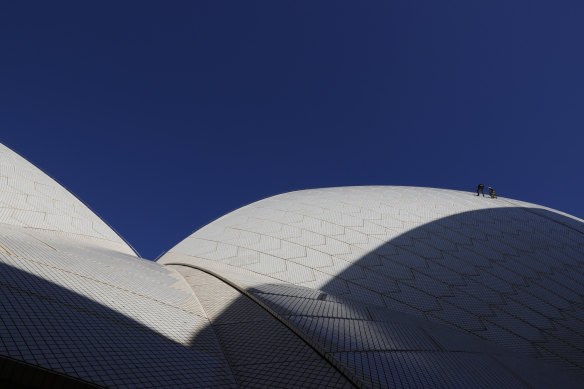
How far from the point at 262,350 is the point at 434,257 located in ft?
23.3

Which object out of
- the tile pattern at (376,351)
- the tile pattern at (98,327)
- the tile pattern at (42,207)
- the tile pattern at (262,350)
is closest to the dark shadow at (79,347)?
the tile pattern at (98,327)

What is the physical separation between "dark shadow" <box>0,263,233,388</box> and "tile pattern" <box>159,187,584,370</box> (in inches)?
189

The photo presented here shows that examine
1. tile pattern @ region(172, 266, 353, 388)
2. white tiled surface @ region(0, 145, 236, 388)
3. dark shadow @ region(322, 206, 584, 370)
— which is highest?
white tiled surface @ region(0, 145, 236, 388)

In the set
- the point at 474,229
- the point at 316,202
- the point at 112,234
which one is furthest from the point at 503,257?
the point at 112,234

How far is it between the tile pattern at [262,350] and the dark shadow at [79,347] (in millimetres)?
185

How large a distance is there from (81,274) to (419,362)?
12.8ft

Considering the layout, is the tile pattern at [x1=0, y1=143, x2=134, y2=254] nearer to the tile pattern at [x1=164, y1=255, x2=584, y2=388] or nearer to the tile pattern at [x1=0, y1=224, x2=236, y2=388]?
the tile pattern at [x1=0, y1=224, x2=236, y2=388]

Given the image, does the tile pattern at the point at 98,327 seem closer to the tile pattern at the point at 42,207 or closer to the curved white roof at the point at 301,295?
the curved white roof at the point at 301,295

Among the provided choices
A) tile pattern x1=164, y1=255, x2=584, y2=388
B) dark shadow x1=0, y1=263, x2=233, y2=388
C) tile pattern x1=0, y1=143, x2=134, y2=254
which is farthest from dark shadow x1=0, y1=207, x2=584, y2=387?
tile pattern x1=0, y1=143, x2=134, y2=254

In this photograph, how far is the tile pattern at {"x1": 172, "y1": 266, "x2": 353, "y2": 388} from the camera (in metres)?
2.41

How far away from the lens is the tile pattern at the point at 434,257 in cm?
674

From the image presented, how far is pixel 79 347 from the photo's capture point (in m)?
2.13

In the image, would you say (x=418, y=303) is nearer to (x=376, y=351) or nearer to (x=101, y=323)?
(x=376, y=351)

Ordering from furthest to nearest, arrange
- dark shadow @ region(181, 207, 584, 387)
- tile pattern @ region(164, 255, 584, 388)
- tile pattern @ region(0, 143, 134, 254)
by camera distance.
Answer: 1. tile pattern @ region(0, 143, 134, 254)
2. dark shadow @ region(181, 207, 584, 387)
3. tile pattern @ region(164, 255, 584, 388)
